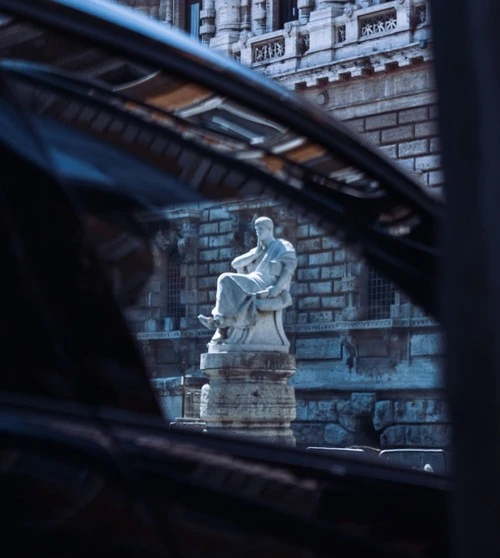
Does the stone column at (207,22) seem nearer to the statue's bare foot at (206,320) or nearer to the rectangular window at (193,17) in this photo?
the rectangular window at (193,17)

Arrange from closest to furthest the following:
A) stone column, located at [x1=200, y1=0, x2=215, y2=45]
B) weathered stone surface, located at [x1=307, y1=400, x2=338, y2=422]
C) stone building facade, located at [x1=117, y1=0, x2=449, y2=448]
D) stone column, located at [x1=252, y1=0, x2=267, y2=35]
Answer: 1. weathered stone surface, located at [x1=307, y1=400, x2=338, y2=422]
2. stone building facade, located at [x1=117, y1=0, x2=449, y2=448]
3. stone column, located at [x1=252, y1=0, x2=267, y2=35]
4. stone column, located at [x1=200, y1=0, x2=215, y2=45]

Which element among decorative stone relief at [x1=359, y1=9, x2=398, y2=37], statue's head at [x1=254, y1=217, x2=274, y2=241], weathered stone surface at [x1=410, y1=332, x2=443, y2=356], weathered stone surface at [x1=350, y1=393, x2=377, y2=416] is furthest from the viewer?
decorative stone relief at [x1=359, y1=9, x2=398, y2=37]

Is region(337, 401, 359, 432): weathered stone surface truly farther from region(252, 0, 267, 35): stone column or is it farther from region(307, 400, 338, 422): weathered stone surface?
region(252, 0, 267, 35): stone column

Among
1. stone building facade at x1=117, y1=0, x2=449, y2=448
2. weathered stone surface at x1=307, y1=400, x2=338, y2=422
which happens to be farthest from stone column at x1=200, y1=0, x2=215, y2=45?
weathered stone surface at x1=307, y1=400, x2=338, y2=422

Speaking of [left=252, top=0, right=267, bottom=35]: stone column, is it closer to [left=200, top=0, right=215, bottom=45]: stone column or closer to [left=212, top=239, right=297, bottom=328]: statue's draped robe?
[left=200, top=0, right=215, bottom=45]: stone column

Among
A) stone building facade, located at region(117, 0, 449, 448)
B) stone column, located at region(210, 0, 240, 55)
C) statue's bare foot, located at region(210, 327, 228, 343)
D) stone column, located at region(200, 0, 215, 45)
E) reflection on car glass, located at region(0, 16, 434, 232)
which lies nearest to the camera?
reflection on car glass, located at region(0, 16, 434, 232)

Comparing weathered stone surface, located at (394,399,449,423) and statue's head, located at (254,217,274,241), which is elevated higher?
statue's head, located at (254,217,274,241)

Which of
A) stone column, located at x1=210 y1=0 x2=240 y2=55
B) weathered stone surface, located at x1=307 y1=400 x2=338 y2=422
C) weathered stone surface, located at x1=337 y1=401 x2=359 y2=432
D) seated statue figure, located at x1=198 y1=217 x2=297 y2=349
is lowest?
weathered stone surface, located at x1=337 y1=401 x2=359 y2=432

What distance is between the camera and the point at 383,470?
4.80 feet

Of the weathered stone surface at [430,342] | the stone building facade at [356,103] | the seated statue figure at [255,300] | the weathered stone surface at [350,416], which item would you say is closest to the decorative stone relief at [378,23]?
the stone building facade at [356,103]

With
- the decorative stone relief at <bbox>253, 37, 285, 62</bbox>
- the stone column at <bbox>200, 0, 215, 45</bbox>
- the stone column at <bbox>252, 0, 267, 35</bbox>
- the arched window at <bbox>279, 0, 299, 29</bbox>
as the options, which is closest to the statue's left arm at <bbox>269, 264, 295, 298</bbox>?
the decorative stone relief at <bbox>253, 37, 285, 62</bbox>

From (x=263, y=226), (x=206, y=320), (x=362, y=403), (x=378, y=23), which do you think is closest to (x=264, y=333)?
(x=362, y=403)

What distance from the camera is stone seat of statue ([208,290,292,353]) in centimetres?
1001

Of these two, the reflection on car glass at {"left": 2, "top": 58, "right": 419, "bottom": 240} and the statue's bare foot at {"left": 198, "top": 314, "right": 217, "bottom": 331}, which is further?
the statue's bare foot at {"left": 198, "top": 314, "right": 217, "bottom": 331}
